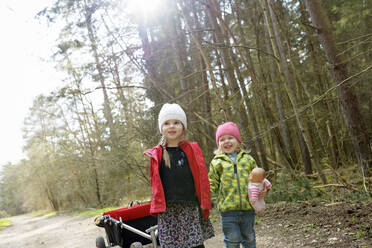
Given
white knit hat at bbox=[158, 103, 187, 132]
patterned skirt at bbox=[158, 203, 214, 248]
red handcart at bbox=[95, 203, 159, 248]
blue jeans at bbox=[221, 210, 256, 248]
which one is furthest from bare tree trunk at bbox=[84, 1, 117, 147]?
blue jeans at bbox=[221, 210, 256, 248]

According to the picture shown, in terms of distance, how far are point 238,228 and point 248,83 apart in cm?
415

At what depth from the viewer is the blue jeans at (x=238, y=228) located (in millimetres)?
2652

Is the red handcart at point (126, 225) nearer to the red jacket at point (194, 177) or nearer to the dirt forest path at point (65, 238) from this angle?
the dirt forest path at point (65, 238)

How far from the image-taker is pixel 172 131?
280 cm

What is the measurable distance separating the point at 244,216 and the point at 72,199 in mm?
24712

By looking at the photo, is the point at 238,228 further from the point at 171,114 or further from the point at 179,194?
the point at 171,114

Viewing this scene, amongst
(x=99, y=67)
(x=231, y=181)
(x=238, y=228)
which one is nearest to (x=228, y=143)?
(x=231, y=181)

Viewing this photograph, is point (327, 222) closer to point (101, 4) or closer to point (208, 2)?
point (208, 2)

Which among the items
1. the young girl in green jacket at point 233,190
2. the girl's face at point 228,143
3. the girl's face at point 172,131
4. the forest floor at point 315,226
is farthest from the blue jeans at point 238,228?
the forest floor at point 315,226

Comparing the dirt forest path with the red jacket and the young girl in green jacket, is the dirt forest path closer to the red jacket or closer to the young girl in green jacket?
the young girl in green jacket

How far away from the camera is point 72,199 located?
81.3 ft

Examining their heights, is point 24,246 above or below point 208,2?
below

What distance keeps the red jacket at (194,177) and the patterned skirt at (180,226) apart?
111 mm

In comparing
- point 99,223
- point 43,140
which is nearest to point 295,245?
point 99,223
